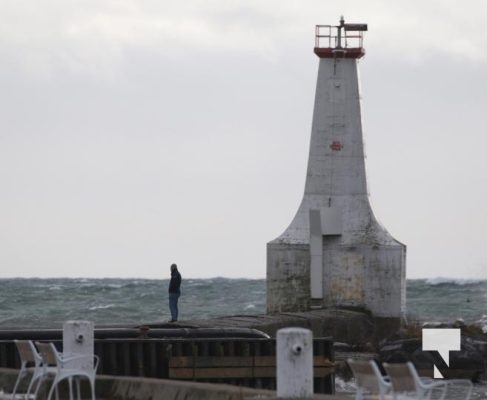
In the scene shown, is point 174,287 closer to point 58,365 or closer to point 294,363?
point 58,365

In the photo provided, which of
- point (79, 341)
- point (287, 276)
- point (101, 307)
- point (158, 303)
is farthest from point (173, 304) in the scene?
point (158, 303)

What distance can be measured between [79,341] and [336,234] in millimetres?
20543

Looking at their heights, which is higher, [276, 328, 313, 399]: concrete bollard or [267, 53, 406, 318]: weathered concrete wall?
[267, 53, 406, 318]: weathered concrete wall

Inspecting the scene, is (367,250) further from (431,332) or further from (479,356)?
(479,356)

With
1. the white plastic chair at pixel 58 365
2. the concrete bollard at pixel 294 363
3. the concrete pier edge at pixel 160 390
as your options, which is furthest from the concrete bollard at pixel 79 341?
the concrete bollard at pixel 294 363

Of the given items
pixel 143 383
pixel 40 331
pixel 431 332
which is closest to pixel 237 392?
pixel 143 383

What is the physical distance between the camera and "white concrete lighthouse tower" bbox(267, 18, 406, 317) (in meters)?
34.9

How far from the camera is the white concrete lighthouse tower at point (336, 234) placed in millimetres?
34938

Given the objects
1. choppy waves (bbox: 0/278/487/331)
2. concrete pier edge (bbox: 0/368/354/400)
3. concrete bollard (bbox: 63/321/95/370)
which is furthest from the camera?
choppy waves (bbox: 0/278/487/331)

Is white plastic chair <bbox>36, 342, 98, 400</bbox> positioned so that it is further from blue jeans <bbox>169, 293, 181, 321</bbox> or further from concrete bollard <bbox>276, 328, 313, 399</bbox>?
blue jeans <bbox>169, 293, 181, 321</bbox>

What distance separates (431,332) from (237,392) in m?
20.4

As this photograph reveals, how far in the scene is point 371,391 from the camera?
39.7 feet

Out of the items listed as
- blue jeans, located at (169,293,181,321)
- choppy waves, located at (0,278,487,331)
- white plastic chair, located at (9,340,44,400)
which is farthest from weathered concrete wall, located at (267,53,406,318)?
white plastic chair, located at (9,340,44,400)

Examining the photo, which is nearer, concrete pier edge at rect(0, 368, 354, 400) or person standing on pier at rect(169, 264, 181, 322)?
concrete pier edge at rect(0, 368, 354, 400)
